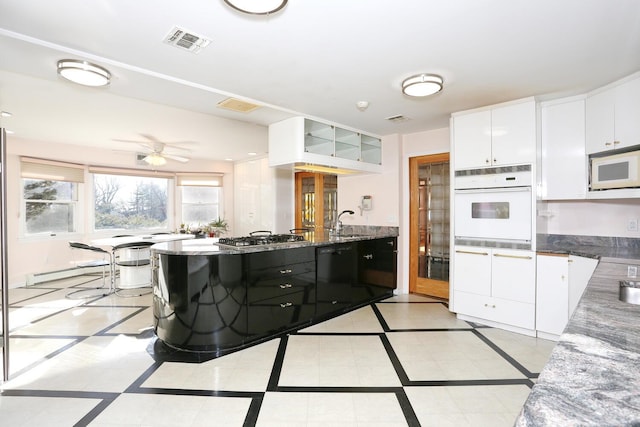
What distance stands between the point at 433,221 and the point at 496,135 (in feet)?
4.96

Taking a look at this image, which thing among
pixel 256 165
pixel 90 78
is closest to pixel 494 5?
pixel 90 78

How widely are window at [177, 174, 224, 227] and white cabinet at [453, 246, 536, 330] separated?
19.0 feet

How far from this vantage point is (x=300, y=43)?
2.18m

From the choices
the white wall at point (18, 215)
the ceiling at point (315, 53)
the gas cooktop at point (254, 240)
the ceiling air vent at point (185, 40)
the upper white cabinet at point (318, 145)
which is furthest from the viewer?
the white wall at point (18, 215)

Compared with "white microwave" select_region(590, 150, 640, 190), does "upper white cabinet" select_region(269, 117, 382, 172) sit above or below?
above

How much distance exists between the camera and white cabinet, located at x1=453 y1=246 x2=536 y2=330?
312cm

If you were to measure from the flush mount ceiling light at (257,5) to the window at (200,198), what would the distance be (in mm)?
6154

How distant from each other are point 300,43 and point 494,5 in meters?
1.19

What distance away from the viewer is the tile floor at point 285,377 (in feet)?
6.20

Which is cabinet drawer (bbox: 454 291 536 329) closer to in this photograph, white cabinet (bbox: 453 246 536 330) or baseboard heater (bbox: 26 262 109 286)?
white cabinet (bbox: 453 246 536 330)

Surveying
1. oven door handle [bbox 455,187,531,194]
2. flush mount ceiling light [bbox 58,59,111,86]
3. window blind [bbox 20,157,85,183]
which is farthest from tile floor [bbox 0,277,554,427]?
window blind [bbox 20,157,85,183]

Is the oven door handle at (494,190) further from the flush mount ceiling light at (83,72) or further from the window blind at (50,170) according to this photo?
the window blind at (50,170)

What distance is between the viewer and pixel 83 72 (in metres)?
2.41

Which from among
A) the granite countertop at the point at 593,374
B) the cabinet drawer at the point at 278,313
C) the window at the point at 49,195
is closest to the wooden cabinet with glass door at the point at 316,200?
the cabinet drawer at the point at 278,313
